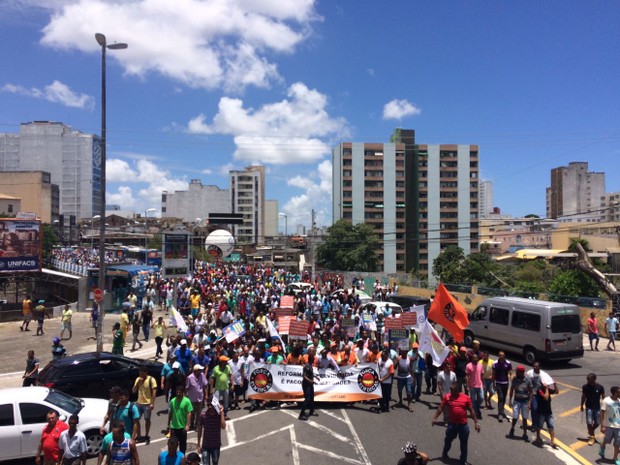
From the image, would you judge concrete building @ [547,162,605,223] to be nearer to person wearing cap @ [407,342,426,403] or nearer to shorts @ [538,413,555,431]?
person wearing cap @ [407,342,426,403]

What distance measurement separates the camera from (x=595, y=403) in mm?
9320

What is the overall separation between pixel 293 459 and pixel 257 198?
138 meters

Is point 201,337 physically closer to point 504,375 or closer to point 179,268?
point 504,375

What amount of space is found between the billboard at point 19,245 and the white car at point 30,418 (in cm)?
2541

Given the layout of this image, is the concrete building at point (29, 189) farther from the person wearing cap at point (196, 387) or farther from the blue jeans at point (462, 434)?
the blue jeans at point (462, 434)

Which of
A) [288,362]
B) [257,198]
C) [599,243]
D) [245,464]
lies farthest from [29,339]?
[257,198]

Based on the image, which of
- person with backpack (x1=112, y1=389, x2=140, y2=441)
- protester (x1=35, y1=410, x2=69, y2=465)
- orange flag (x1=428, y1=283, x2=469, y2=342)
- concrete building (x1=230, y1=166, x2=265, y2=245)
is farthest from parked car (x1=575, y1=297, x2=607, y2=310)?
concrete building (x1=230, y1=166, x2=265, y2=245)

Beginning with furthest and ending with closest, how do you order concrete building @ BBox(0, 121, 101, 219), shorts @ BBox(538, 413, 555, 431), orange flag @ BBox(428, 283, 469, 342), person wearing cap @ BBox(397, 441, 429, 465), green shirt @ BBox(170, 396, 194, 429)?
concrete building @ BBox(0, 121, 101, 219), orange flag @ BBox(428, 283, 469, 342), shorts @ BBox(538, 413, 555, 431), green shirt @ BBox(170, 396, 194, 429), person wearing cap @ BBox(397, 441, 429, 465)

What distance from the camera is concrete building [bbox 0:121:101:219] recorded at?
11862cm

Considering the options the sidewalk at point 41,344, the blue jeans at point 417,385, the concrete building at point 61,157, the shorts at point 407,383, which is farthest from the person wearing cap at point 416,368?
the concrete building at point 61,157

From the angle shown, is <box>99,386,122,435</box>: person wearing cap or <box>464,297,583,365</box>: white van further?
<box>464,297,583,365</box>: white van

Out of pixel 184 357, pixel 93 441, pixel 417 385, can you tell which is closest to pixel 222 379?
pixel 184 357

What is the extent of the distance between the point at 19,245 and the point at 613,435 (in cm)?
3283

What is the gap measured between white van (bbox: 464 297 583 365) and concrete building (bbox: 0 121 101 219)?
120m
